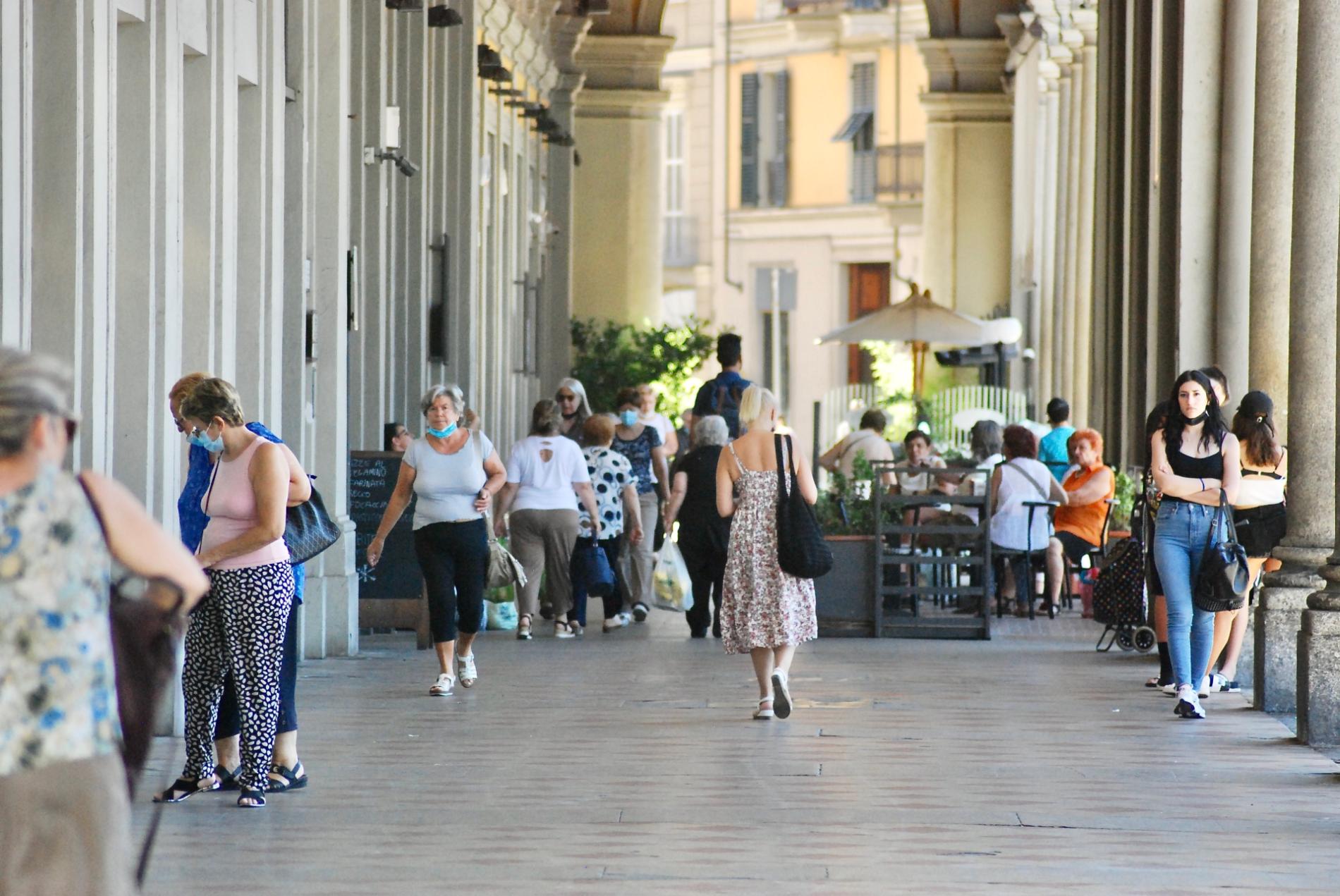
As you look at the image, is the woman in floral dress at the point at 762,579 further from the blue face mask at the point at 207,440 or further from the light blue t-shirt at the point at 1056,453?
the light blue t-shirt at the point at 1056,453

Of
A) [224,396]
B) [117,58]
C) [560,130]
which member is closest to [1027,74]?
[560,130]

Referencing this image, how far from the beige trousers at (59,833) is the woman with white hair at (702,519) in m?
10.5

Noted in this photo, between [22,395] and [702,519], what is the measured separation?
1100 centimetres

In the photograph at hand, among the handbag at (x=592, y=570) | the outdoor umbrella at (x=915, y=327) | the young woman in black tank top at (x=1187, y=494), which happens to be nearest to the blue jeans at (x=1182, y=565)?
the young woman in black tank top at (x=1187, y=494)

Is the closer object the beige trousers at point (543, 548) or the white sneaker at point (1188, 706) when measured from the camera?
the white sneaker at point (1188, 706)

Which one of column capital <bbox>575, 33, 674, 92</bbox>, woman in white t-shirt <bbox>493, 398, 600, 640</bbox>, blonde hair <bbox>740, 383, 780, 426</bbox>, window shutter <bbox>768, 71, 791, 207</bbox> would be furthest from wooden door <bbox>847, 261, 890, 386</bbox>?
blonde hair <bbox>740, 383, 780, 426</bbox>

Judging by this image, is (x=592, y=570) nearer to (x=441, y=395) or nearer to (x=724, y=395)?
(x=724, y=395)

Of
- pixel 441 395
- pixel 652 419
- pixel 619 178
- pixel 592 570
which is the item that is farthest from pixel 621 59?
pixel 441 395

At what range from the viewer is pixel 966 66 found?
32.0 meters

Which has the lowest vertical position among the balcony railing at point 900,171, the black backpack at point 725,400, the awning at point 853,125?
the black backpack at point 725,400

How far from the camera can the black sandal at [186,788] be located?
7.98 metres

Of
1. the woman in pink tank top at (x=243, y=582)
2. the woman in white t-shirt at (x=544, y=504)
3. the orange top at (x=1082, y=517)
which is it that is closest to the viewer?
the woman in pink tank top at (x=243, y=582)

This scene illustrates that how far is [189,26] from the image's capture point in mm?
10297

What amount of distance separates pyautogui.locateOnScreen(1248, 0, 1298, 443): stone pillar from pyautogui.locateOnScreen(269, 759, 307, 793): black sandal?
21.4 ft
